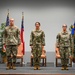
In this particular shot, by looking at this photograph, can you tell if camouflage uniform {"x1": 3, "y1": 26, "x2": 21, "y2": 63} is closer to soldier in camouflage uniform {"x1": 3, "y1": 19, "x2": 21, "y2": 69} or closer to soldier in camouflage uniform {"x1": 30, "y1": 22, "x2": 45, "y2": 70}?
soldier in camouflage uniform {"x1": 3, "y1": 19, "x2": 21, "y2": 69}

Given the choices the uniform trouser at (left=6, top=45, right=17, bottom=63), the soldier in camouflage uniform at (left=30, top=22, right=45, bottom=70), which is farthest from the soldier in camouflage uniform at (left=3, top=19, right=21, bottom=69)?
the soldier in camouflage uniform at (left=30, top=22, right=45, bottom=70)

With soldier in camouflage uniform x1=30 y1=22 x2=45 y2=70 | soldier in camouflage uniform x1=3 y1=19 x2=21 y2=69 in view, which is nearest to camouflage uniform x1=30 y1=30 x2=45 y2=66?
soldier in camouflage uniform x1=30 y1=22 x2=45 y2=70

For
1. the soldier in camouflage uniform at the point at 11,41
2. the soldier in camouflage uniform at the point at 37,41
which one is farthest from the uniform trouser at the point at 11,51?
the soldier in camouflage uniform at the point at 37,41

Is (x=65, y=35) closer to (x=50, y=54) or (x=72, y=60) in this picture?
(x=72, y=60)

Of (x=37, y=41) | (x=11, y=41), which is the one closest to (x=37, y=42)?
(x=37, y=41)

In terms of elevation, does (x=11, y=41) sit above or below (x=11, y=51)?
above

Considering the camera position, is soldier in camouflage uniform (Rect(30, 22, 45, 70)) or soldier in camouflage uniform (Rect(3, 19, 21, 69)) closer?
soldier in camouflage uniform (Rect(3, 19, 21, 69))

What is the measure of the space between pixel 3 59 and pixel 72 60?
3135mm

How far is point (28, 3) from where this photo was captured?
1120cm

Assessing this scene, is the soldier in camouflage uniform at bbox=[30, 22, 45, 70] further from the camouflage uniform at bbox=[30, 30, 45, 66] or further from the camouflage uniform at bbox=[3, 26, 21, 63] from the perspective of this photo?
the camouflage uniform at bbox=[3, 26, 21, 63]

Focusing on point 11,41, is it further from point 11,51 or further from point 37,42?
point 37,42

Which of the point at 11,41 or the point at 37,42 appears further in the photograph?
the point at 37,42

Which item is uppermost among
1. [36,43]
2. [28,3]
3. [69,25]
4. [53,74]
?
[28,3]

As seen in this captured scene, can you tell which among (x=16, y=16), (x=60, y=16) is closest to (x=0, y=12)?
(x=16, y=16)
